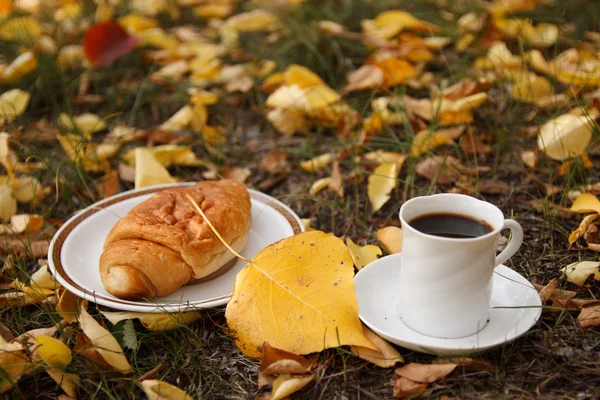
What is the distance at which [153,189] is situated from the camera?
2.05m

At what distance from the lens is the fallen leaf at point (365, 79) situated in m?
2.64

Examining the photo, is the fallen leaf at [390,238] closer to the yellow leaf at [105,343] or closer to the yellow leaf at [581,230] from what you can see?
the yellow leaf at [581,230]

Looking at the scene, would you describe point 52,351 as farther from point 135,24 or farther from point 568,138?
point 135,24

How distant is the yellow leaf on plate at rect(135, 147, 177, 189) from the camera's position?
7.02 feet

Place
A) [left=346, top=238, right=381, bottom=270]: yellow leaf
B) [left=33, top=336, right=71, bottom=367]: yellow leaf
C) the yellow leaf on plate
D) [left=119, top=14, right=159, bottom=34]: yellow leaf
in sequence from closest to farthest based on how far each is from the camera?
[left=33, top=336, right=71, bottom=367]: yellow leaf, [left=346, top=238, right=381, bottom=270]: yellow leaf, the yellow leaf on plate, [left=119, top=14, right=159, bottom=34]: yellow leaf

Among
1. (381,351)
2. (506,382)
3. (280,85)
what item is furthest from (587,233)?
(280,85)

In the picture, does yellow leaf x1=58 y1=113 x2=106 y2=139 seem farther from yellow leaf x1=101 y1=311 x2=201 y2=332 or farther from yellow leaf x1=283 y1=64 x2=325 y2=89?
yellow leaf x1=101 y1=311 x2=201 y2=332

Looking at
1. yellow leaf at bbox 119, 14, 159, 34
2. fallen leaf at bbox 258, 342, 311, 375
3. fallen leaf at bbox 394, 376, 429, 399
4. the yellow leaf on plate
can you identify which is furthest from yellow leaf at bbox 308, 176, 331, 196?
yellow leaf at bbox 119, 14, 159, 34

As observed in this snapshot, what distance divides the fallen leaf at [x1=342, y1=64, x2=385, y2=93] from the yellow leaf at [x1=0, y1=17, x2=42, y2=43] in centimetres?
166

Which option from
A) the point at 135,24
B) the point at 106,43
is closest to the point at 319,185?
the point at 106,43

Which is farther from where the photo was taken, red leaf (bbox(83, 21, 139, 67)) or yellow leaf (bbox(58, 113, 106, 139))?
red leaf (bbox(83, 21, 139, 67))

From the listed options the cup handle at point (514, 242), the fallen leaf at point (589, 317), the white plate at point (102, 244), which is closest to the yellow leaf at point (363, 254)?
the white plate at point (102, 244)

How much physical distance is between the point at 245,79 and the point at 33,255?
1.41 meters

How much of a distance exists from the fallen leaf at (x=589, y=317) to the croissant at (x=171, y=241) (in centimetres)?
90
